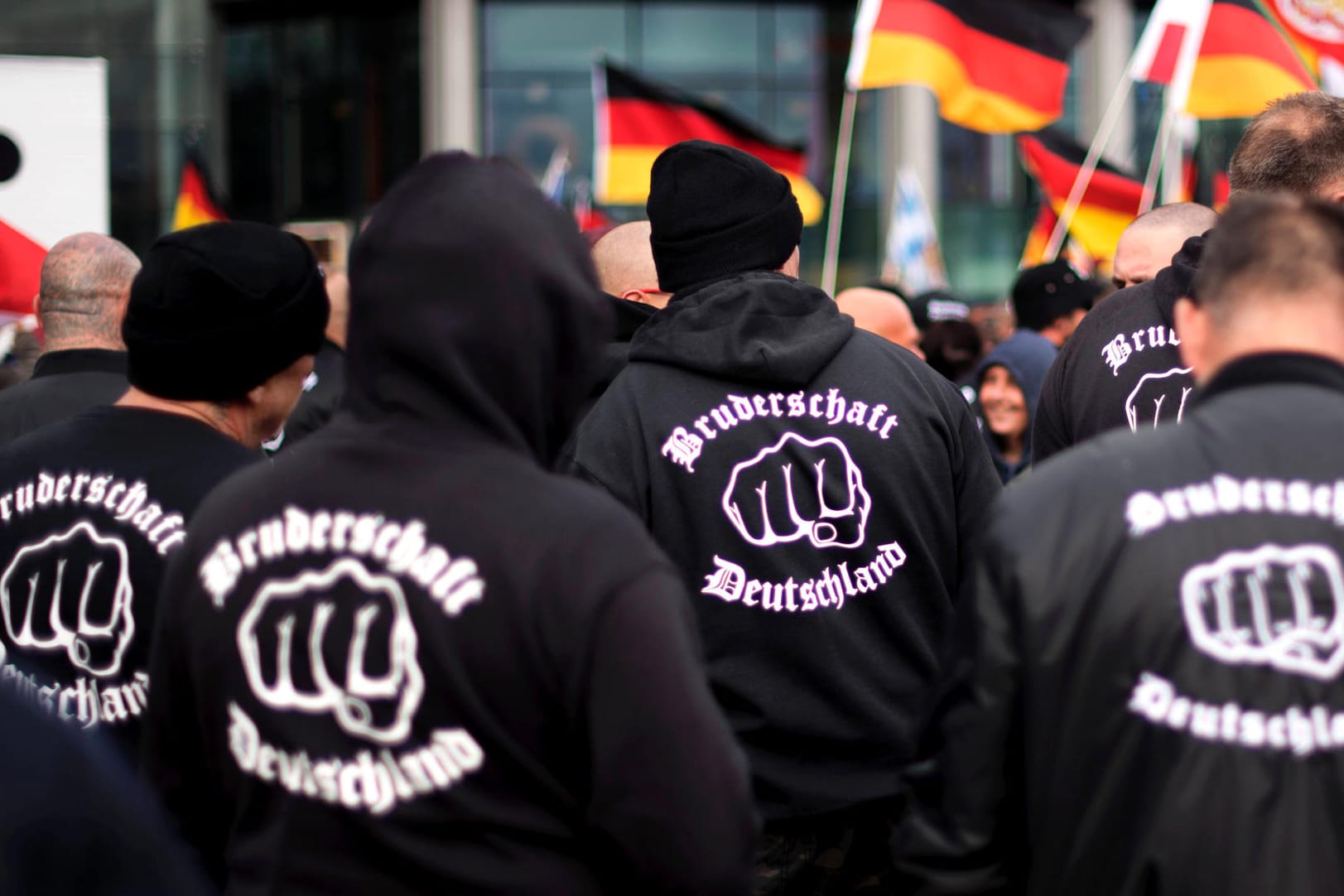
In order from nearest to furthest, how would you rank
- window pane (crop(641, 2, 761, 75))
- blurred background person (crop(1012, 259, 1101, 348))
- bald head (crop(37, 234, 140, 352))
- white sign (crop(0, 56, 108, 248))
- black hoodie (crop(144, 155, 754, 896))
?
black hoodie (crop(144, 155, 754, 896)) → bald head (crop(37, 234, 140, 352)) → white sign (crop(0, 56, 108, 248)) → blurred background person (crop(1012, 259, 1101, 348)) → window pane (crop(641, 2, 761, 75))

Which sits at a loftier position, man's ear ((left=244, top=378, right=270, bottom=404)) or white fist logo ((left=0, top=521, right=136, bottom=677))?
man's ear ((left=244, top=378, right=270, bottom=404))

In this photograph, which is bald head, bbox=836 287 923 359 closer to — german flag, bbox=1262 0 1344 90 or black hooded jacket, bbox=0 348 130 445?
german flag, bbox=1262 0 1344 90

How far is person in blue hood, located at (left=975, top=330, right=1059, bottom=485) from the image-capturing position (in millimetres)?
7227

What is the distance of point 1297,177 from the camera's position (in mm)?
3695

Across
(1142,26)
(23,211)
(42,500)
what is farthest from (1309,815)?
(1142,26)

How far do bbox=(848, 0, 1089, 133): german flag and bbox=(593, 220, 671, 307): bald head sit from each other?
13.7 feet

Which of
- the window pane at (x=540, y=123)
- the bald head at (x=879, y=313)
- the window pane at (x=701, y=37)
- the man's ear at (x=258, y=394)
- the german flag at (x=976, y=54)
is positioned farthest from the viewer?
the window pane at (x=701, y=37)

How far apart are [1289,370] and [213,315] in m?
1.88

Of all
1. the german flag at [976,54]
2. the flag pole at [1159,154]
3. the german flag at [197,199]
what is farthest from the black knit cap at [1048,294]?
the german flag at [197,199]

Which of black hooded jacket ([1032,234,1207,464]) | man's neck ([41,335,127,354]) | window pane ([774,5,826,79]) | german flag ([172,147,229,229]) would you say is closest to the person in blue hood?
black hooded jacket ([1032,234,1207,464])

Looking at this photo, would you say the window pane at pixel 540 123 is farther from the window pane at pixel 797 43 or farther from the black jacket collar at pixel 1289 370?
the black jacket collar at pixel 1289 370

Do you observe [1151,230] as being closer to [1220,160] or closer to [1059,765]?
[1059,765]

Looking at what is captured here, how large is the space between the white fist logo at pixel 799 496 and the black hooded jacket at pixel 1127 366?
0.82m

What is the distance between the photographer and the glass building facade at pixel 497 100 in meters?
25.6
